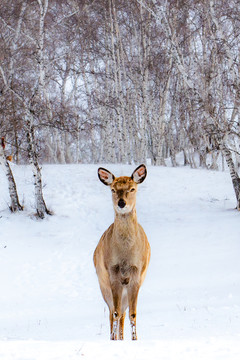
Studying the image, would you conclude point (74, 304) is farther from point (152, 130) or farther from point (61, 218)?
point (152, 130)

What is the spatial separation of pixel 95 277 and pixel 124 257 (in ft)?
23.6

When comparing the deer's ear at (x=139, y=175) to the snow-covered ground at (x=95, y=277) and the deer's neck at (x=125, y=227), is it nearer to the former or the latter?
the deer's neck at (x=125, y=227)

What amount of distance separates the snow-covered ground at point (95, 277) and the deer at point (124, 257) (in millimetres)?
514

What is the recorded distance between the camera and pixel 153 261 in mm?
12195

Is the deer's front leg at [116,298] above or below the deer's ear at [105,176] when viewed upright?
below

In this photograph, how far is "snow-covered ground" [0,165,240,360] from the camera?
12.2ft

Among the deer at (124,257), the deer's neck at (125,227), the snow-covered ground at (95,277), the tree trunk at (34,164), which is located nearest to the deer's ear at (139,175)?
the deer at (124,257)

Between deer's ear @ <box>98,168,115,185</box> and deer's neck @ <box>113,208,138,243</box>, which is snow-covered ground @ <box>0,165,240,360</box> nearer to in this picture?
deer's neck @ <box>113,208,138,243</box>

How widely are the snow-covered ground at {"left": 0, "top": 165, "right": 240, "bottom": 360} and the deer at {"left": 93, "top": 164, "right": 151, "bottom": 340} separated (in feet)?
1.69

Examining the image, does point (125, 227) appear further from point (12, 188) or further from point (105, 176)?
point (12, 188)

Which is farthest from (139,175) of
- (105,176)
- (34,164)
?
(34,164)

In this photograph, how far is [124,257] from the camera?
485cm

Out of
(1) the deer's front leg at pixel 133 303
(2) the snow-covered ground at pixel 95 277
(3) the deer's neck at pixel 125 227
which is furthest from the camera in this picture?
(3) the deer's neck at pixel 125 227

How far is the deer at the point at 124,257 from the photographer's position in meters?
4.82
